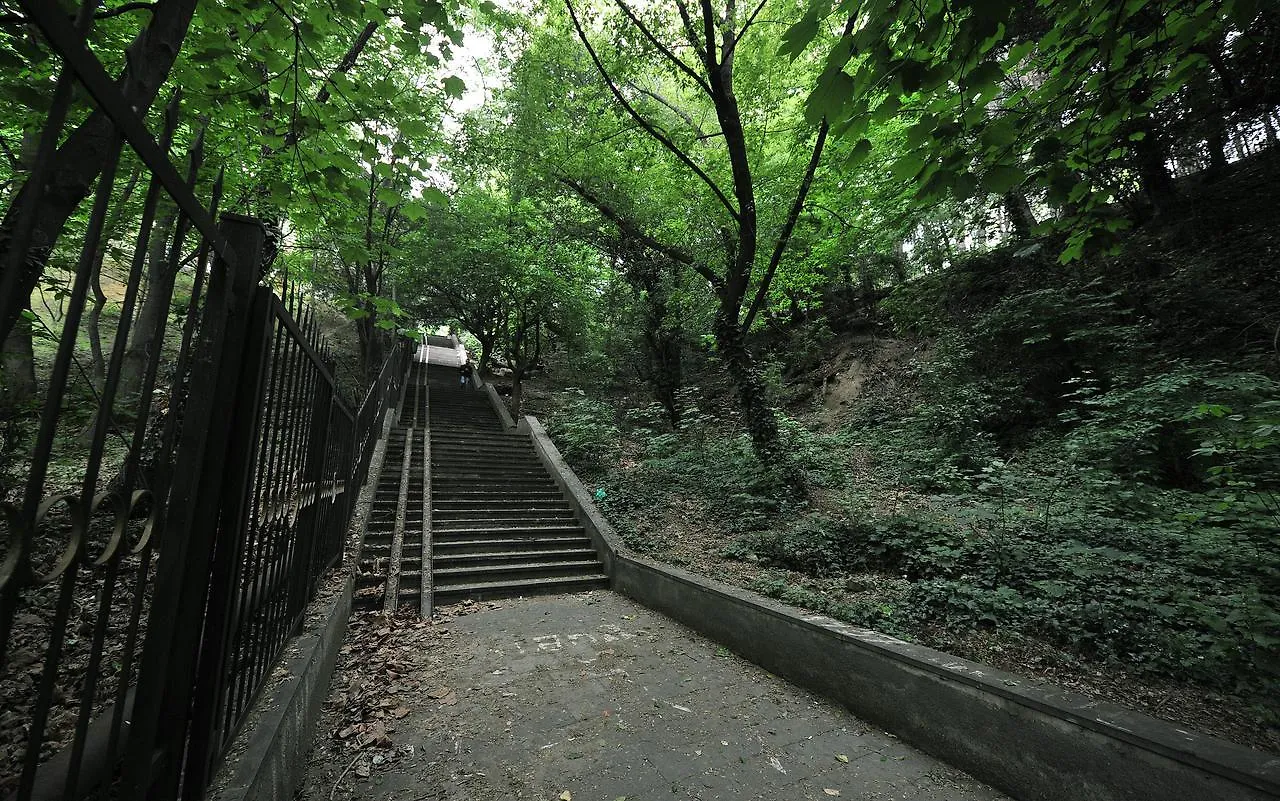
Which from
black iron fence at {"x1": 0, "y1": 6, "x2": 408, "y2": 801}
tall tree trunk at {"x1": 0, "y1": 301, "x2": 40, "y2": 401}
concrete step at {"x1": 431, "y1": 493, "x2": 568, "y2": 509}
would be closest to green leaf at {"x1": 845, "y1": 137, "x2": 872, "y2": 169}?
black iron fence at {"x1": 0, "y1": 6, "x2": 408, "y2": 801}

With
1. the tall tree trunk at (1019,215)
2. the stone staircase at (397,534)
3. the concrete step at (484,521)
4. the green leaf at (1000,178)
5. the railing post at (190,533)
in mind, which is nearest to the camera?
the railing post at (190,533)

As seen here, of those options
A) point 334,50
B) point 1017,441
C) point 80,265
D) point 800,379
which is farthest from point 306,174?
point 800,379

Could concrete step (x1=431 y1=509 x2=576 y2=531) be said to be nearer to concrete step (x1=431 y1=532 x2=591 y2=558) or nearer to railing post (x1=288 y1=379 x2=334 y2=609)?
concrete step (x1=431 y1=532 x2=591 y2=558)

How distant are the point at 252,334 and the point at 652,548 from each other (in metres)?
5.70

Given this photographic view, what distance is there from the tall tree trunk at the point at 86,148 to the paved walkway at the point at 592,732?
298 cm

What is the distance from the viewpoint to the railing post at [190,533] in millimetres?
1503

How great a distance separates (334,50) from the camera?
27.1 ft

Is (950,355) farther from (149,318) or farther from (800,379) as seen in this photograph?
(149,318)

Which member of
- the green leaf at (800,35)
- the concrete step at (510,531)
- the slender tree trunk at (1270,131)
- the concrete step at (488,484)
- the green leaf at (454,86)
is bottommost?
the concrete step at (510,531)

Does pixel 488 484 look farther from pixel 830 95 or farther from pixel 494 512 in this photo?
pixel 830 95

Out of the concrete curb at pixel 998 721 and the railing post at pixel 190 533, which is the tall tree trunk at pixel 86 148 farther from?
the concrete curb at pixel 998 721

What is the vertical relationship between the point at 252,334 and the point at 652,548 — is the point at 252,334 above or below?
above

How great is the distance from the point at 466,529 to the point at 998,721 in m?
6.76

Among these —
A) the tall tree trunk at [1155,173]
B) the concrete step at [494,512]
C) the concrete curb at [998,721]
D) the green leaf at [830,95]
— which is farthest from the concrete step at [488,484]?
the tall tree trunk at [1155,173]
